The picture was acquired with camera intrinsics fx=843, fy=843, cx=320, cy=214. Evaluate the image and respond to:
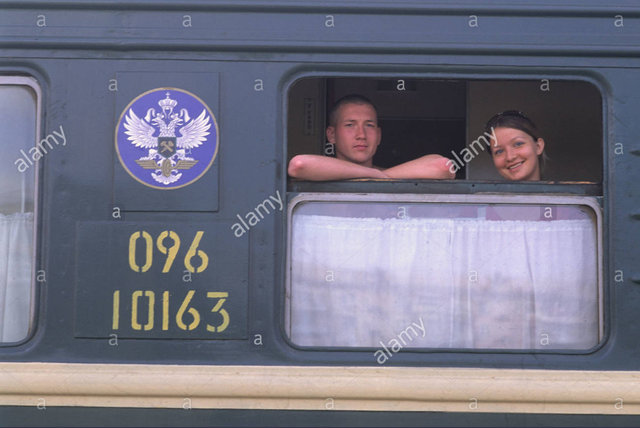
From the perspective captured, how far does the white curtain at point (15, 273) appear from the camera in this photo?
2.89 m

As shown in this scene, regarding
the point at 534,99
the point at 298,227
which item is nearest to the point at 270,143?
the point at 298,227

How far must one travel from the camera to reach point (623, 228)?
112 inches

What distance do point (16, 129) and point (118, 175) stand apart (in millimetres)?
417

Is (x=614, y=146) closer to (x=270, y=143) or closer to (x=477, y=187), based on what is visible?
(x=477, y=187)

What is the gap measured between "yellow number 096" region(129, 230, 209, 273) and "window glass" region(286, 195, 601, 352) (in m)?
0.31

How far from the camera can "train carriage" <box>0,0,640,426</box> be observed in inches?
110

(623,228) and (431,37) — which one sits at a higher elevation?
(431,37)

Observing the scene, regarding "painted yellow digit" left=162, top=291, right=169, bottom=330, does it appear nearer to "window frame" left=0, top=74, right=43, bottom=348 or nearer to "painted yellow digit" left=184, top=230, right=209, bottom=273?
Result: "painted yellow digit" left=184, top=230, right=209, bottom=273

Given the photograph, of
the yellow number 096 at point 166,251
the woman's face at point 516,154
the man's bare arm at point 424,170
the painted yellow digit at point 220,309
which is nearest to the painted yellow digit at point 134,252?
the yellow number 096 at point 166,251

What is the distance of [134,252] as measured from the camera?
2.83 metres

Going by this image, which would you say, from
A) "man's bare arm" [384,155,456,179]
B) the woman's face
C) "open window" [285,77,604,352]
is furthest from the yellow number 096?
the woman's face

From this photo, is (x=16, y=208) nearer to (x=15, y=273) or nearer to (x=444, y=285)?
(x=15, y=273)

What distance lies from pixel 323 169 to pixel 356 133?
1.58 feet

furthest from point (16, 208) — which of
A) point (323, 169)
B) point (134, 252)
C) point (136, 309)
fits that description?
point (323, 169)
